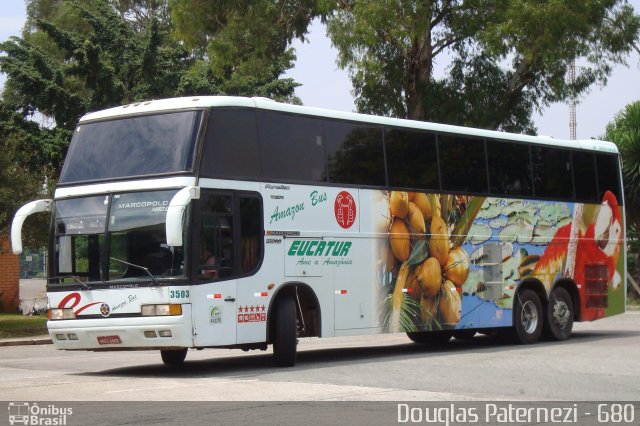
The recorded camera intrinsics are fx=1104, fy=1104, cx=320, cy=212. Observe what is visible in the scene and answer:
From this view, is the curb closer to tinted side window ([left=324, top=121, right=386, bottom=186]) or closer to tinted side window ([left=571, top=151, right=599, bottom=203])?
tinted side window ([left=324, top=121, right=386, bottom=186])

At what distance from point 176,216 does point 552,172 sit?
1038 cm

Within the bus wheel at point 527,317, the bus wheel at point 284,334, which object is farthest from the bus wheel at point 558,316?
the bus wheel at point 284,334

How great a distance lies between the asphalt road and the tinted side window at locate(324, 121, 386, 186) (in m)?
2.95

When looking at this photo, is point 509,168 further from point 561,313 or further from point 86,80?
point 86,80

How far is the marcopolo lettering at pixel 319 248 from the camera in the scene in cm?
1656

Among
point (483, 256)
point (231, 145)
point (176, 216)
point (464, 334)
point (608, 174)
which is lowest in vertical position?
point (464, 334)

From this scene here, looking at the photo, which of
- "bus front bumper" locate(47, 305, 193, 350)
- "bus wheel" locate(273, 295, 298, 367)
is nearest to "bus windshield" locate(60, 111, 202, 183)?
"bus front bumper" locate(47, 305, 193, 350)

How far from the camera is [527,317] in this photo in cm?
2127

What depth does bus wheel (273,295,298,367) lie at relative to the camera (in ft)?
52.4

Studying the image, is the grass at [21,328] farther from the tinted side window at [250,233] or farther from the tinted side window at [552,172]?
the tinted side window at [552,172]

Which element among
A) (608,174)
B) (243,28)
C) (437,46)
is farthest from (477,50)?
(608,174)

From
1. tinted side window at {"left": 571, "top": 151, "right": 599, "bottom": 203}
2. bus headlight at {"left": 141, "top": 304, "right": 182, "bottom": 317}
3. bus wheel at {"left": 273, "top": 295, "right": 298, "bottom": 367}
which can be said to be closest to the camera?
bus headlight at {"left": 141, "top": 304, "right": 182, "bottom": 317}

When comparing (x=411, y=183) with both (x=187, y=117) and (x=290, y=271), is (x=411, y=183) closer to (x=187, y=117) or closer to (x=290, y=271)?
(x=290, y=271)

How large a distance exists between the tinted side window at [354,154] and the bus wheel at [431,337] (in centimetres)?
477
